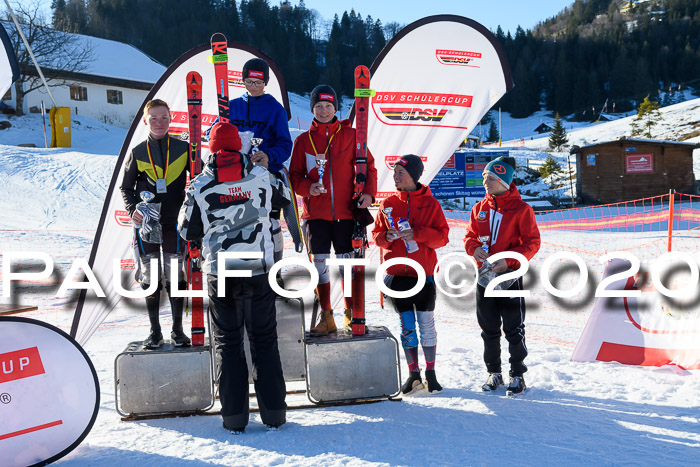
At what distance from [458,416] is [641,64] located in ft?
342

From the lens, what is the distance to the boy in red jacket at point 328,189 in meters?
3.95

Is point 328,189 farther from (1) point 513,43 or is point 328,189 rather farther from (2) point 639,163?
(1) point 513,43

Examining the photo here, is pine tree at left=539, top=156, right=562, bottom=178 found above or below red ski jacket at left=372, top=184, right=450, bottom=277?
above

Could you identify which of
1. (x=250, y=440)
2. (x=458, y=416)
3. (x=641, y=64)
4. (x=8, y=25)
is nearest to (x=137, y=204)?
(x=250, y=440)

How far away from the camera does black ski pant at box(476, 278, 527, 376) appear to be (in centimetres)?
378

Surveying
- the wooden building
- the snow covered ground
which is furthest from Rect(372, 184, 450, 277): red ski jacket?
the wooden building

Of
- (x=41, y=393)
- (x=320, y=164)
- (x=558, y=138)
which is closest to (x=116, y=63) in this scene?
(x=558, y=138)

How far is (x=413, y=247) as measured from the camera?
3848mm

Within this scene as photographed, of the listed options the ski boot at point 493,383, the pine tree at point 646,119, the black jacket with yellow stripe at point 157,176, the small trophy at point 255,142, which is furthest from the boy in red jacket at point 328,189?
the pine tree at point 646,119

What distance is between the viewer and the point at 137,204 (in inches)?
146

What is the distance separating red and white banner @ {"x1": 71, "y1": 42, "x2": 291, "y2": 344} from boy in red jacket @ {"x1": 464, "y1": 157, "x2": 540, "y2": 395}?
2.00 m

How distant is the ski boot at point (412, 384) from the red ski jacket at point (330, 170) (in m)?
1.18

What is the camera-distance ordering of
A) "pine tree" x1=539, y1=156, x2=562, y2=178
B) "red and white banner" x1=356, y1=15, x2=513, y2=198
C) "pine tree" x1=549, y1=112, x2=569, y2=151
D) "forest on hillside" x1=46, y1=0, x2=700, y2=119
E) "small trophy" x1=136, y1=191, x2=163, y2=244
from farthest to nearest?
1. "forest on hillside" x1=46, y1=0, x2=700, y2=119
2. "pine tree" x1=549, y1=112, x2=569, y2=151
3. "pine tree" x1=539, y1=156, x2=562, y2=178
4. "red and white banner" x1=356, y1=15, x2=513, y2=198
5. "small trophy" x1=136, y1=191, x2=163, y2=244

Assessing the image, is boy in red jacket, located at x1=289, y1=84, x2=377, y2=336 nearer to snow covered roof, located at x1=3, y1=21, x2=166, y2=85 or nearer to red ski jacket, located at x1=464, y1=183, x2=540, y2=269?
red ski jacket, located at x1=464, y1=183, x2=540, y2=269
